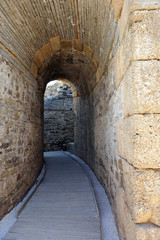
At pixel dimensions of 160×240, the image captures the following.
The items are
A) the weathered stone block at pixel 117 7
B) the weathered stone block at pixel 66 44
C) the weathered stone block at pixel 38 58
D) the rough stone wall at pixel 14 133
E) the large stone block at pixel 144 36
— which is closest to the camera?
the large stone block at pixel 144 36

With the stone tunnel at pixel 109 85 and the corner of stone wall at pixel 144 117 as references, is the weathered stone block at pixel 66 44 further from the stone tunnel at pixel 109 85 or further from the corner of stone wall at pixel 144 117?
the corner of stone wall at pixel 144 117

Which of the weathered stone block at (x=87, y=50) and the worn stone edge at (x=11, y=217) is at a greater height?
the weathered stone block at (x=87, y=50)

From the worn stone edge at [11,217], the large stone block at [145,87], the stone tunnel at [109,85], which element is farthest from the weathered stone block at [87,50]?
the worn stone edge at [11,217]

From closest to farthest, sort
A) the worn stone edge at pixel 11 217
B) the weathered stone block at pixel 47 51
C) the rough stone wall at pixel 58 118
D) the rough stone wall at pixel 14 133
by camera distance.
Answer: the worn stone edge at pixel 11 217 < the rough stone wall at pixel 14 133 < the weathered stone block at pixel 47 51 < the rough stone wall at pixel 58 118

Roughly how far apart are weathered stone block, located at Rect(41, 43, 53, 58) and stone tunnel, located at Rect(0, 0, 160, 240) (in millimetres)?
28

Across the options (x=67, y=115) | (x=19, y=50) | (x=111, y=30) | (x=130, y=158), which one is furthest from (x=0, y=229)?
(x=67, y=115)

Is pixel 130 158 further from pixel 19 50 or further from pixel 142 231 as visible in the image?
pixel 19 50

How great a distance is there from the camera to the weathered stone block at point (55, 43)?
3838 mm

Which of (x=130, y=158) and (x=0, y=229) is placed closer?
(x=130, y=158)

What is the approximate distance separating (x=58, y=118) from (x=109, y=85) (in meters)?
9.69

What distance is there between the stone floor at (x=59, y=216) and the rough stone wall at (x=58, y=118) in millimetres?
7736

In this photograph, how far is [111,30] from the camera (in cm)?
239

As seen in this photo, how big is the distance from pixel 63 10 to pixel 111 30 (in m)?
1.16

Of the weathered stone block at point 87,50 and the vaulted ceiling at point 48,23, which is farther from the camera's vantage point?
the weathered stone block at point 87,50
